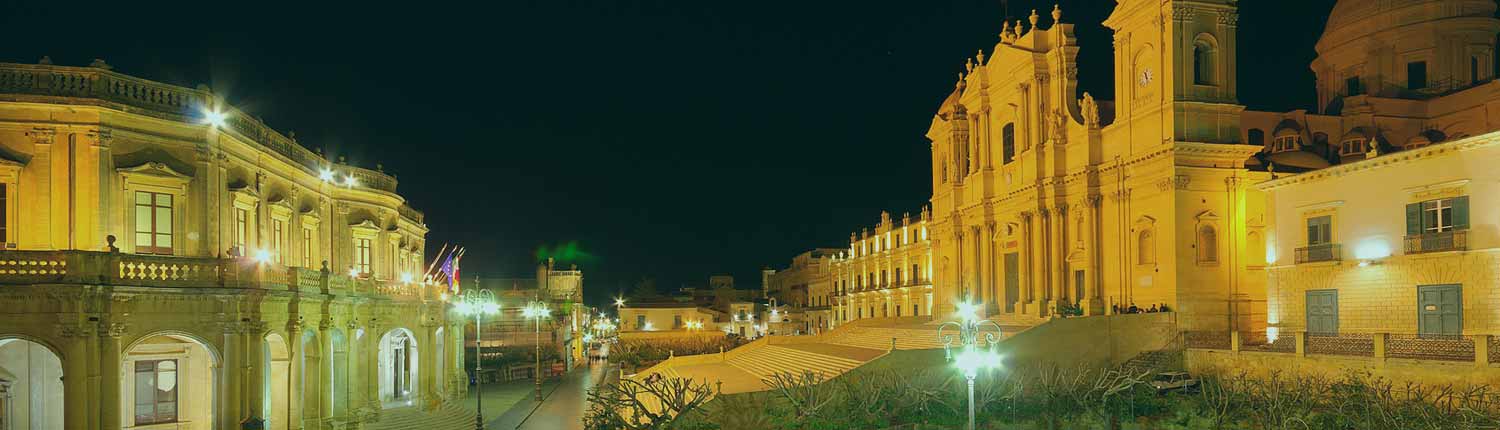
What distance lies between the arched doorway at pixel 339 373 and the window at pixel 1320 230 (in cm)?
2840

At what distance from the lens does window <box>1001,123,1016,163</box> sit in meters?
41.9

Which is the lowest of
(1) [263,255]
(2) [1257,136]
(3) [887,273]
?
(3) [887,273]

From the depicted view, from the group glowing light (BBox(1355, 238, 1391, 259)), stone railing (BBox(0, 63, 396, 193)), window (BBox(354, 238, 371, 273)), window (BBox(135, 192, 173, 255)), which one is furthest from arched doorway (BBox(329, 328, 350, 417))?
glowing light (BBox(1355, 238, 1391, 259))

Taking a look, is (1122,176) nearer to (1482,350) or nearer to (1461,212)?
(1461,212)

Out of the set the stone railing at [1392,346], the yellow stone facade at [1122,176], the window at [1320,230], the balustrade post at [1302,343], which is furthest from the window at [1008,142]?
the balustrade post at [1302,343]

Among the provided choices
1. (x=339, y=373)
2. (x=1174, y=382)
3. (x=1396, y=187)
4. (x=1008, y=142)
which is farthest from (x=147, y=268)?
(x=1008, y=142)

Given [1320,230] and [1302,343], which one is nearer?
[1302,343]

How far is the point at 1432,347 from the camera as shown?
2195cm

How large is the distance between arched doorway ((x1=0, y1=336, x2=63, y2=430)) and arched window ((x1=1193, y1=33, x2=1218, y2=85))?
3244 cm

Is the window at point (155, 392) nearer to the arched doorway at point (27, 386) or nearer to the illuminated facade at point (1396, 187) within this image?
the arched doorway at point (27, 386)

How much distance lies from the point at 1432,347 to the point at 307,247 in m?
30.4

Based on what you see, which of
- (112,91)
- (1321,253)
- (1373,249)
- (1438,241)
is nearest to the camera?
(112,91)

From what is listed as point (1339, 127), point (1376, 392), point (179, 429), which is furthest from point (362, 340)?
point (1339, 127)

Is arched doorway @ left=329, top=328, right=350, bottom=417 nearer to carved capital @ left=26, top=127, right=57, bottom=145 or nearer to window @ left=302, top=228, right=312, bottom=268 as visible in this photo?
window @ left=302, top=228, right=312, bottom=268
